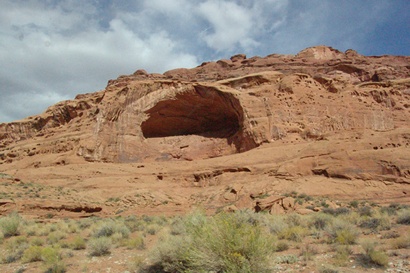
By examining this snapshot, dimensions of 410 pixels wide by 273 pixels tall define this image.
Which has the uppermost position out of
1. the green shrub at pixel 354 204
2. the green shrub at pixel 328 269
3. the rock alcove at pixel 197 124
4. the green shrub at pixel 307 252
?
the rock alcove at pixel 197 124

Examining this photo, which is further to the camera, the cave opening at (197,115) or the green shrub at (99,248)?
the cave opening at (197,115)

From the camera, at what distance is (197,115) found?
117 ft

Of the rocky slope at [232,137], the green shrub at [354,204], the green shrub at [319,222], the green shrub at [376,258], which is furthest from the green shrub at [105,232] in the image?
the green shrub at [354,204]

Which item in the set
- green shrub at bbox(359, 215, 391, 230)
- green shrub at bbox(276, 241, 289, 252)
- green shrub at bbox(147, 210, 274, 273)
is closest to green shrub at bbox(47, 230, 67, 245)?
green shrub at bbox(147, 210, 274, 273)

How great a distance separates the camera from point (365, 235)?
8367mm

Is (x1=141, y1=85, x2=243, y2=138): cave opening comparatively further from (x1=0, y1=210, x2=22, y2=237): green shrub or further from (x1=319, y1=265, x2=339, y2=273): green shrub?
(x1=319, y1=265, x2=339, y2=273): green shrub

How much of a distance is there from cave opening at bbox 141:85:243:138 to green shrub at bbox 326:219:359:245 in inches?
898

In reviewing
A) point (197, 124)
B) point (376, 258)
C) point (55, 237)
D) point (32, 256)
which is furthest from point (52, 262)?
point (197, 124)

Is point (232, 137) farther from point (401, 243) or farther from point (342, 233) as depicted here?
point (401, 243)

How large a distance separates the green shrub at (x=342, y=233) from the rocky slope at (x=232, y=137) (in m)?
10.4

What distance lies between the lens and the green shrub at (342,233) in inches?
290

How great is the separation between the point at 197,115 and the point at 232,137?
5187mm

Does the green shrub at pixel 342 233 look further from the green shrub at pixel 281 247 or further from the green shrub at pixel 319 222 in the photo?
the green shrub at pixel 319 222

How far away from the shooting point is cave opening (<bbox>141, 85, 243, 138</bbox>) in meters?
32.3
